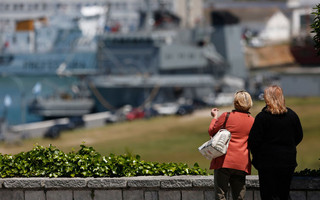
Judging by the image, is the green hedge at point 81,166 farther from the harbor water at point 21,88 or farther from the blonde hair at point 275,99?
the harbor water at point 21,88

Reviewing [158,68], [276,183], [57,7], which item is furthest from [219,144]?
[57,7]

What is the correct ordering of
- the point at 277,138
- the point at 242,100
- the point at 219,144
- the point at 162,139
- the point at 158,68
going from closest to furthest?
the point at 277,138, the point at 219,144, the point at 242,100, the point at 162,139, the point at 158,68

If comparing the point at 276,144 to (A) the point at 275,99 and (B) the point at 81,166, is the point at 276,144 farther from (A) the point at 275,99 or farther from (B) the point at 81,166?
(B) the point at 81,166

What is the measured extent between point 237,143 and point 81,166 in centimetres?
349

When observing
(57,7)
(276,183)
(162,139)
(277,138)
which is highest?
(57,7)

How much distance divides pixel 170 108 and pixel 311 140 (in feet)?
79.7

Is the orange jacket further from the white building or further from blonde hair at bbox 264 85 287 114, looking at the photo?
the white building

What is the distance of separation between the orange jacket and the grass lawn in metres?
18.6

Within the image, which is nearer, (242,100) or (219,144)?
(219,144)

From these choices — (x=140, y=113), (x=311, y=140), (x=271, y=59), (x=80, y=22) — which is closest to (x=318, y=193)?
(x=311, y=140)

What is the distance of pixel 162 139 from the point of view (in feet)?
139

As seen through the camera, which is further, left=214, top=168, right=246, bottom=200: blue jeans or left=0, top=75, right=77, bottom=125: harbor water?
left=0, top=75, right=77, bottom=125: harbor water

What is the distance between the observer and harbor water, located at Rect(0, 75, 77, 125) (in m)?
80.4

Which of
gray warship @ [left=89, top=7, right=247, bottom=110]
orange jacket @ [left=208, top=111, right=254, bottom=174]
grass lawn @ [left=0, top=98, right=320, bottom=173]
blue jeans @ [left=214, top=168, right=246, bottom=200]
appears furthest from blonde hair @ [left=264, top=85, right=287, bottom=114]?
gray warship @ [left=89, top=7, right=247, bottom=110]
